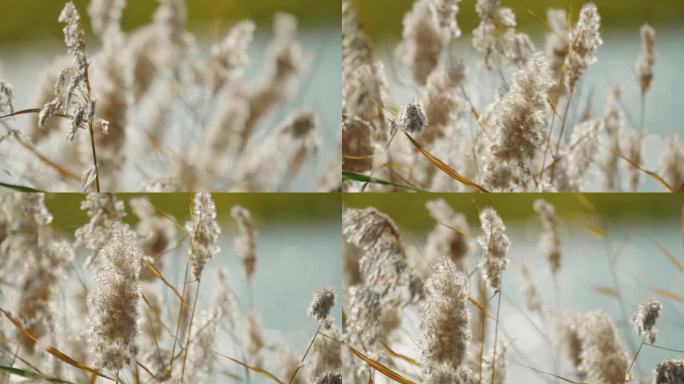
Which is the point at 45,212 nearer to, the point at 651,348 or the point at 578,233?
the point at 578,233

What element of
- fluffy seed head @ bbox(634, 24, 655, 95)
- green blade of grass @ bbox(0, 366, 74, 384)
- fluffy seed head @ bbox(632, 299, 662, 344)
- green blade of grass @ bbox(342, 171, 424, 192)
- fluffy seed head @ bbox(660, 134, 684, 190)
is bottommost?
green blade of grass @ bbox(0, 366, 74, 384)

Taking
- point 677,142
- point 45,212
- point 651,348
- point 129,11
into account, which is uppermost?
point 129,11

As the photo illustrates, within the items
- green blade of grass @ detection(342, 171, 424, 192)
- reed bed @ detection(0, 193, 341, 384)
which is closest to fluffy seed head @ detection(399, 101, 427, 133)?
green blade of grass @ detection(342, 171, 424, 192)

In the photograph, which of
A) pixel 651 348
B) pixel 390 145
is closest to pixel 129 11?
pixel 390 145

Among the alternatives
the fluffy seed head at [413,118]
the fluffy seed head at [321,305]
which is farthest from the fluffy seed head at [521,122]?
the fluffy seed head at [321,305]

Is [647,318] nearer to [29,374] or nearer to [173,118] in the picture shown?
[173,118]

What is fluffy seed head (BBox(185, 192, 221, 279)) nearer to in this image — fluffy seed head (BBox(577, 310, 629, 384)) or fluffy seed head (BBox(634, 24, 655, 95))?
fluffy seed head (BBox(577, 310, 629, 384))
